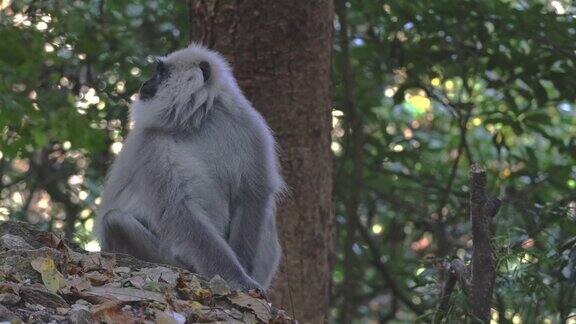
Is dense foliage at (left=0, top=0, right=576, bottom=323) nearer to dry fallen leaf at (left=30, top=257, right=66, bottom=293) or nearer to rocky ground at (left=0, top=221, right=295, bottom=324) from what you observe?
rocky ground at (left=0, top=221, right=295, bottom=324)

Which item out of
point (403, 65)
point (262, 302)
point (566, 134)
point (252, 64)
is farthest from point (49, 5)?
point (566, 134)

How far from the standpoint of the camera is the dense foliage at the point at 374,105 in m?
5.44

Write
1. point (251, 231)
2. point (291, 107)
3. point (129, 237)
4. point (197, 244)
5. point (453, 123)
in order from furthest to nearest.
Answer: point (453, 123), point (291, 107), point (251, 231), point (129, 237), point (197, 244)

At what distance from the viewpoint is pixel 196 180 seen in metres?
4.58

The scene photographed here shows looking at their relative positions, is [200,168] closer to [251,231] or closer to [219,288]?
[251,231]

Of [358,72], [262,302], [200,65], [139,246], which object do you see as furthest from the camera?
[358,72]

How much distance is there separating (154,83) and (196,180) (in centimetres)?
60

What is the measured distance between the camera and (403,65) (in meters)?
6.88

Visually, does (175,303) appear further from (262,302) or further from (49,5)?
(49,5)

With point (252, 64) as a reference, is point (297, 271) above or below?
below

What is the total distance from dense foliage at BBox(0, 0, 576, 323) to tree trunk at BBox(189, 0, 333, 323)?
1.79ft

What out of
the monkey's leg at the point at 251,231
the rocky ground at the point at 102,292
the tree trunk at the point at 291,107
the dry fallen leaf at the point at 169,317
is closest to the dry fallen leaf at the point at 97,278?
the rocky ground at the point at 102,292

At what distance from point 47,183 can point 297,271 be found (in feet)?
9.86

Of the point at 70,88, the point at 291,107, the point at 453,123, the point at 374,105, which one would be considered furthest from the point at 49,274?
the point at 453,123
